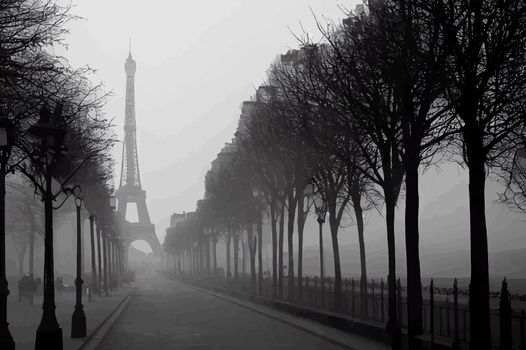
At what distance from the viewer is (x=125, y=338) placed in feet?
79.0

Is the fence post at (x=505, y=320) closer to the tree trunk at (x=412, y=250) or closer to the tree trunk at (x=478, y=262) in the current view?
the tree trunk at (x=478, y=262)

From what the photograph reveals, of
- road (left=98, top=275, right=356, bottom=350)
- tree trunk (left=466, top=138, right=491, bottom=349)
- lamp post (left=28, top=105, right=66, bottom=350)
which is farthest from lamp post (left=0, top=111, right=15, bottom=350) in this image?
tree trunk (left=466, top=138, right=491, bottom=349)

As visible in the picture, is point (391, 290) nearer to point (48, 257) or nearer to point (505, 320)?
point (505, 320)

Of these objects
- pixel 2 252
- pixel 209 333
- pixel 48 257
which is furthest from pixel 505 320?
pixel 209 333

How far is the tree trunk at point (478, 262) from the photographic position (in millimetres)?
14594

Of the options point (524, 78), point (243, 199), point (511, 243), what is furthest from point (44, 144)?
point (511, 243)

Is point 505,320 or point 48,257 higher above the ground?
point 48,257

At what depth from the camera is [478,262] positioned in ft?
49.1

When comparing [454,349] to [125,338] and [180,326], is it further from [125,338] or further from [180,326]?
[180,326]

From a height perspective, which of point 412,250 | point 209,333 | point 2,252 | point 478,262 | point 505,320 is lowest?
point 209,333

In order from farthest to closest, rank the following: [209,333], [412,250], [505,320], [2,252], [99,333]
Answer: [99,333] < [209,333] < [412,250] < [2,252] < [505,320]

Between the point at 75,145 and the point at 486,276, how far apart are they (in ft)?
74.6

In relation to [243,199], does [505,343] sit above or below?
below

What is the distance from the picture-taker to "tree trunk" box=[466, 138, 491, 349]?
14594 mm
